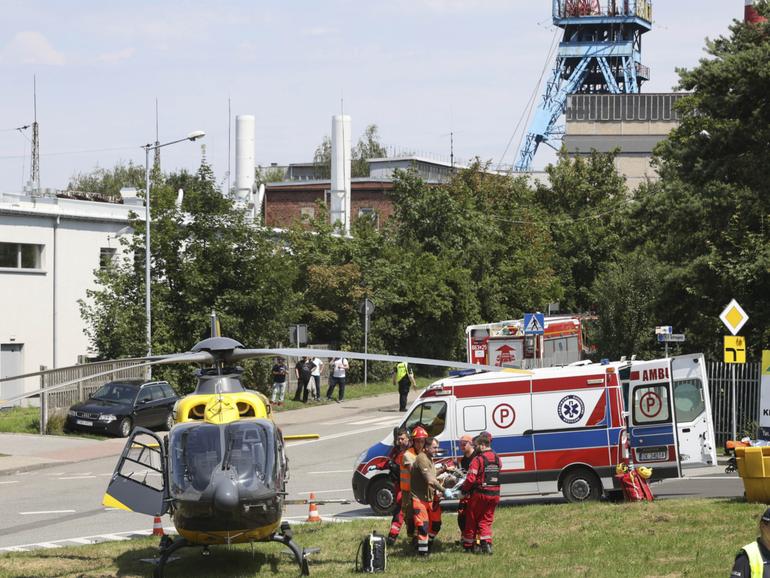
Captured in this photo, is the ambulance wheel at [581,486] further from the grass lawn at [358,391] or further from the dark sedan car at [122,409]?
the grass lawn at [358,391]

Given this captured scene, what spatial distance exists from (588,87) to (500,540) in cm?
10627

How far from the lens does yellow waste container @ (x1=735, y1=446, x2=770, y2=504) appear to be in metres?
16.2

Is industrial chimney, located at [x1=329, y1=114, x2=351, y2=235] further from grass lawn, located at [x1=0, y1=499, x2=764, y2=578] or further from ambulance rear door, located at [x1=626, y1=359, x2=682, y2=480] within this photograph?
grass lawn, located at [x1=0, y1=499, x2=764, y2=578]

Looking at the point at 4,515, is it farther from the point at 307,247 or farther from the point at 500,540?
the point at 307,247

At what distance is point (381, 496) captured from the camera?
19156mm

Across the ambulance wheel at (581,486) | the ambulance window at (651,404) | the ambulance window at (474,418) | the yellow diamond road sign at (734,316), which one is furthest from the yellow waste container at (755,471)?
the yellow diamond road sign at (734,316)

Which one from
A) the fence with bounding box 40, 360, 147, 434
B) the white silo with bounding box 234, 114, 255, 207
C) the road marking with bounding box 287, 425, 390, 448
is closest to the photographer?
the road marking with bounding box 287, 425, 390, 448

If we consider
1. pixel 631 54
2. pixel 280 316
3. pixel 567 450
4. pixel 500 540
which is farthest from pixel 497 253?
pixel 631 54

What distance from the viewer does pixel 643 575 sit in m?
12.3

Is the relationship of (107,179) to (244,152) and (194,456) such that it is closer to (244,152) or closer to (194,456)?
(244,152)

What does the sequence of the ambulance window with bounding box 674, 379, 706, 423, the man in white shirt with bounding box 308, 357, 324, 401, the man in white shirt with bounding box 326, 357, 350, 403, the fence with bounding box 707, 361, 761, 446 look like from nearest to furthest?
the ambulance window with bounding box 674, 379, 706, 423, the fence with bounding box 707, 361, 761, 446, the man in white shirt with bounding box 308, 357, 324, 401, the man in white shirt with bounding box 326, 357, 350, 403

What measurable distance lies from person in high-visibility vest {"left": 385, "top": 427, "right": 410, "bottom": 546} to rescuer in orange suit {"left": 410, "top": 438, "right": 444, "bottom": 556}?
20 centimetres

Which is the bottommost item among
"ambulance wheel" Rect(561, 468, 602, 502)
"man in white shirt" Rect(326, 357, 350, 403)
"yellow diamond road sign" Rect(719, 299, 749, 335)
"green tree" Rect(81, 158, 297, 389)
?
"ambulance wheel" Rect(561, 468, 602, 502)

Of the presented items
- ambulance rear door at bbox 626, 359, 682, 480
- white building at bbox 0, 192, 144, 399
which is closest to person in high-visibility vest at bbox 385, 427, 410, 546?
ambulance rear door at bbox 626, 359, 682, 480
